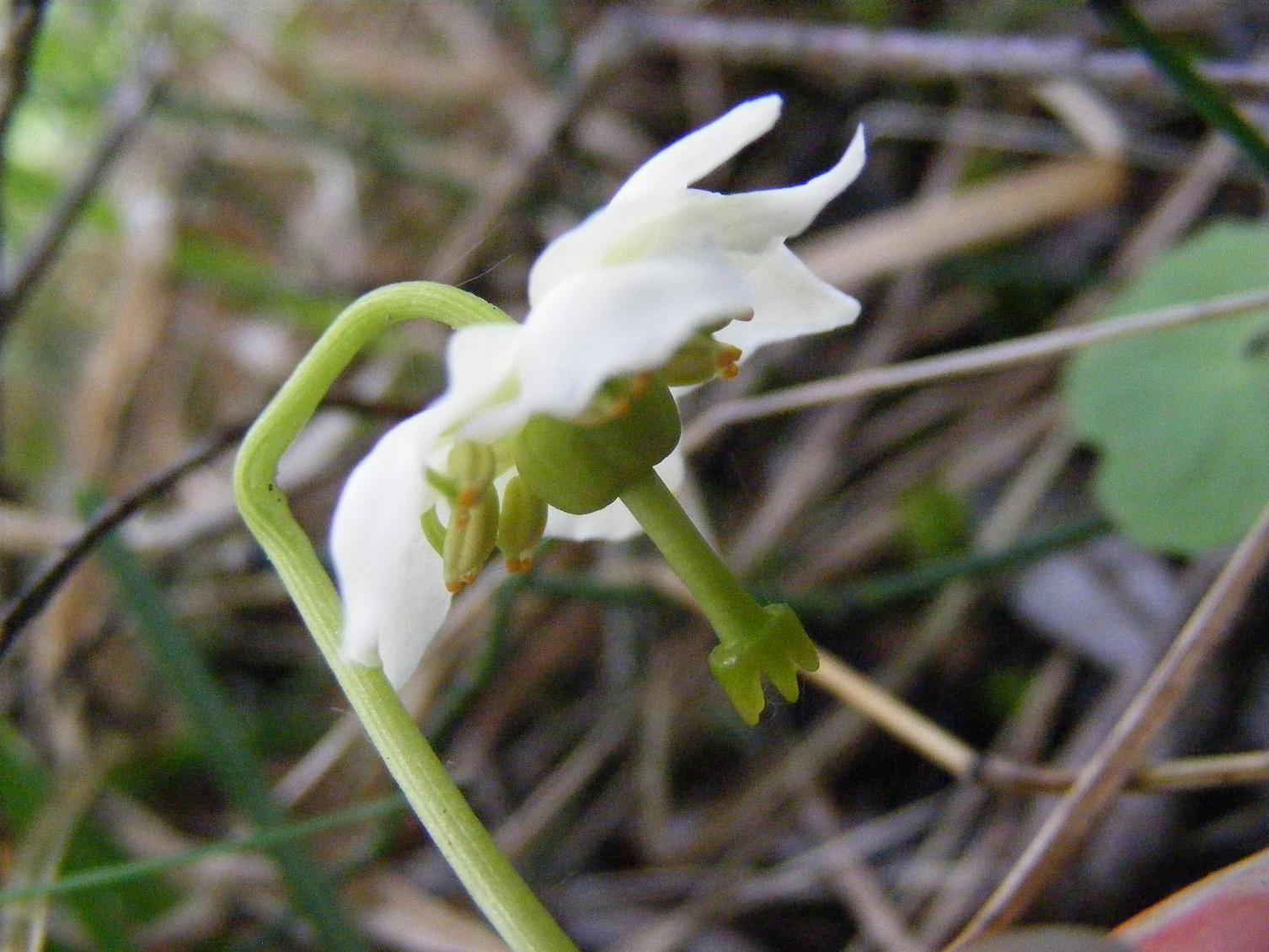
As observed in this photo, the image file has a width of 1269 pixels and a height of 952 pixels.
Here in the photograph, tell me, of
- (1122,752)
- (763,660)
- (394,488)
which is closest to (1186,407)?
(1122,752)

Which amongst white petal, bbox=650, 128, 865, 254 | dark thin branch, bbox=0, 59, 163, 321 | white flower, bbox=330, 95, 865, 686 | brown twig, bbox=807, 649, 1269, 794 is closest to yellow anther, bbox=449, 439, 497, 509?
white flower, bbox=330, 95, 865, 686

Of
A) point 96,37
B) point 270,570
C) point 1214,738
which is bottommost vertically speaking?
point 1214,738

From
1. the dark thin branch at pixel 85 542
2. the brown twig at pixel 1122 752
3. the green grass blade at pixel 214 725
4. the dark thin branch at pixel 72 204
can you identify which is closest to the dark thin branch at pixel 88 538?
the dark thin branch at pixel 85 542

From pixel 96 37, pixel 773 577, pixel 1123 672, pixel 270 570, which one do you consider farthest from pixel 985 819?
pixel 96 37

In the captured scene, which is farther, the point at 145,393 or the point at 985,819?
the point at 145,393

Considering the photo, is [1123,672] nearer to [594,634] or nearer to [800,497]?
[800,497]

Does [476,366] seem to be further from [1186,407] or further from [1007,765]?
[1186,407]
